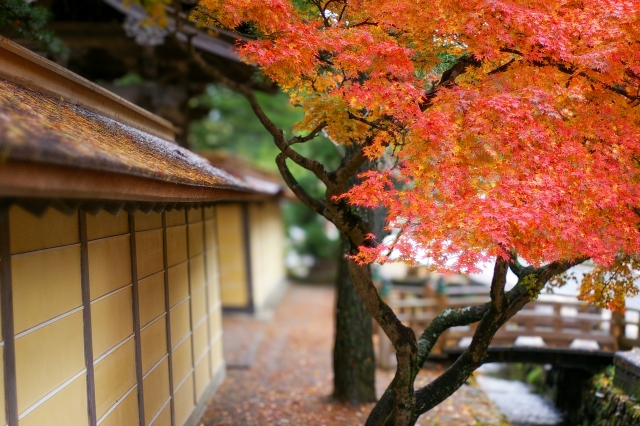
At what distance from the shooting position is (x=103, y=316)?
14.4 feet

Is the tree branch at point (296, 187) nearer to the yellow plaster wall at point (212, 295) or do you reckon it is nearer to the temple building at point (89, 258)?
the temple building at point (89, 258)

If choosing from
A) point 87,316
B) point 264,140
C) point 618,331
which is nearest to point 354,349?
point 618,331

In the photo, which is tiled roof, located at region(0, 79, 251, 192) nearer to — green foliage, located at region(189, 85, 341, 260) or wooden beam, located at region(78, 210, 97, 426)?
wooden beam, located at region(78, 210, 97, 426)

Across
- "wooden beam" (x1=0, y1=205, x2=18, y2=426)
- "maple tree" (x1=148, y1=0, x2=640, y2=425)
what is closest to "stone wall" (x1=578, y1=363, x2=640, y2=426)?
"maple tree" (x1=148, y1=0, x2=640, y2=425)

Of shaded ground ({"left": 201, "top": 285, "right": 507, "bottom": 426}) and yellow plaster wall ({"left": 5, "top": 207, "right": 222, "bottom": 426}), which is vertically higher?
yellow plaster wall ({"left": 5, "top": 207, "right": 222, "bottom": 426})

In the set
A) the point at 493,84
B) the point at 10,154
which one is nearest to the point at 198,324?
the point at 493,84

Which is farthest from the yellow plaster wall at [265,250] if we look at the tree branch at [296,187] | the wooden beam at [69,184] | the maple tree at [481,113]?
the wooden beam at [69,184]

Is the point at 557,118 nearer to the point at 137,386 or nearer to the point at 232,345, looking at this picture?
the point at 137,386

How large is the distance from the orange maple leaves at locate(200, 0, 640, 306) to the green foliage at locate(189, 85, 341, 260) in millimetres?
4883

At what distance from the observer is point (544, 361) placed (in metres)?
9.20

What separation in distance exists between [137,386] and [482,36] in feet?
15.6

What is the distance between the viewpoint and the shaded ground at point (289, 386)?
781cm

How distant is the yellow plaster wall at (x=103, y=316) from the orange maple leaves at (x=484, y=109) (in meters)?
2.27

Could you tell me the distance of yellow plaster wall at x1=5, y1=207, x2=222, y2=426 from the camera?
10.9 feet
